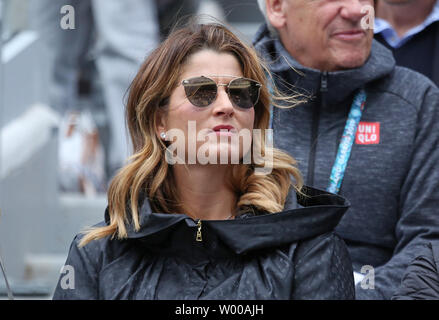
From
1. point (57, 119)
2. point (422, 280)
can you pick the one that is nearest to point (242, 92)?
point (422, 280)

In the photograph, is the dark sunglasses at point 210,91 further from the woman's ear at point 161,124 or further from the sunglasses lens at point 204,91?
the woman's ear at point 161,124

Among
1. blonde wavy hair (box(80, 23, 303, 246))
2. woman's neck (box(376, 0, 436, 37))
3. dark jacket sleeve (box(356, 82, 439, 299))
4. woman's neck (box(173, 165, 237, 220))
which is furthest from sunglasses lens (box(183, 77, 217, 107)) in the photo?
woman's neck (box(376, 0, 436, 37))

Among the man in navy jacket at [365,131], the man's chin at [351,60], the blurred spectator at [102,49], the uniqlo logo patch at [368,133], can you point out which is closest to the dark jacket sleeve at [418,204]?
the man in navy jacket at [365,131]

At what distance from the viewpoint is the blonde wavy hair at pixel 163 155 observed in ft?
8.82

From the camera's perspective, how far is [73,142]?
5852 millimetres

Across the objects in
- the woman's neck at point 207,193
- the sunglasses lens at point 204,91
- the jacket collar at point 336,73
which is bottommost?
the woman's neck at point 207,193

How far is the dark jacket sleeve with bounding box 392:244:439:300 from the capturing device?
2.55 meters

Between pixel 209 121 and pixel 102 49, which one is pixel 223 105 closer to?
pixel 209 121

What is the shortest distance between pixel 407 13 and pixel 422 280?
1888mm

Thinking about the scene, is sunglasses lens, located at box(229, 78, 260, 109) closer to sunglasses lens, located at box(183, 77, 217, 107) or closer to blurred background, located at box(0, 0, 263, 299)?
sunglasses lens, located at box(183, 77, 217, 107)

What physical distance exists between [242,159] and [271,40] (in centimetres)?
96

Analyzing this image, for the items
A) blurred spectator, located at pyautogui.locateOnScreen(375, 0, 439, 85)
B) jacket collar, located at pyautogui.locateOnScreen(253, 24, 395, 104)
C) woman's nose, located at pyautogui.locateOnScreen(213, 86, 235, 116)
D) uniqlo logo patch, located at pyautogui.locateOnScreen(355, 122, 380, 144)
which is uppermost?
blurred spectator, located at pyautogui.locateOnScreen(375, 0, 439, 85)

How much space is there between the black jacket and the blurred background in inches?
91.0

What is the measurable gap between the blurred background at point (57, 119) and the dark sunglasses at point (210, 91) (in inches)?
92.1
